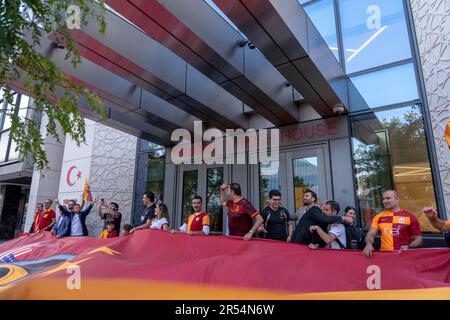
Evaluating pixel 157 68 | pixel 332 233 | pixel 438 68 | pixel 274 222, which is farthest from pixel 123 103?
pixel 438 68

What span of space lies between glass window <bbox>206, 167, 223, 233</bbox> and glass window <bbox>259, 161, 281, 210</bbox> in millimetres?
1474

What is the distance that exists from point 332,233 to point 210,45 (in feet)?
11.7

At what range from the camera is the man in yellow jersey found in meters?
3.66

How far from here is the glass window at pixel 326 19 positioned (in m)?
8.26

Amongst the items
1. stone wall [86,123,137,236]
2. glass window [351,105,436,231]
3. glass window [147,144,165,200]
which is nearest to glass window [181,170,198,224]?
glass window [147,144,165,200]

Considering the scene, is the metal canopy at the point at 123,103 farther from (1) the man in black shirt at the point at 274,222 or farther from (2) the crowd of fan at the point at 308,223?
(1) the man in black shirt at the point at 274,222

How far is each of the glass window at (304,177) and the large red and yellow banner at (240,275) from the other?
13.0 feet

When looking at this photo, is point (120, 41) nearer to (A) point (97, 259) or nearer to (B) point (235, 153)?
(A) point (97, 259)

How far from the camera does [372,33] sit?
7.69 m

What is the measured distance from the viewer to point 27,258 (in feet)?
15.9

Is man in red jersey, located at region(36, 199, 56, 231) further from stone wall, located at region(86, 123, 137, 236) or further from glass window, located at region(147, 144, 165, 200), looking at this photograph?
glass window, located at region(147, 144, 165, 200)

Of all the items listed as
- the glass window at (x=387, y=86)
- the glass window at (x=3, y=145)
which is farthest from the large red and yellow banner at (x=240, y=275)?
the glass window at (x=3, y=145)

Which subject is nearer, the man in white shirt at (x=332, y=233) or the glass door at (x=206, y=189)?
the man in white shirt at (x=332, y=233)
